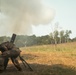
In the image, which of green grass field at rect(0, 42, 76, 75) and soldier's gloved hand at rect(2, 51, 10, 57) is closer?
soldier's gloved hand at rect(2, 51, 10, 57)

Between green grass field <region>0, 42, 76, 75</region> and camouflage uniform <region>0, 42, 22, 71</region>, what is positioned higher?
camouflage uniform <region>0, 42, 22, 71</region>

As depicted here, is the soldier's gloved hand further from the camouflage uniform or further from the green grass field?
the green grass field

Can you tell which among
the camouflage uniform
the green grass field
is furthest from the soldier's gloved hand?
the green grass field

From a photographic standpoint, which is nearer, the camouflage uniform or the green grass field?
the camouflage uniform

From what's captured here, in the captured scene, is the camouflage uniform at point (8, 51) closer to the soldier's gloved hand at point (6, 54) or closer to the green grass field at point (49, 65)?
the soldier's gloved hand at point (6, 54)

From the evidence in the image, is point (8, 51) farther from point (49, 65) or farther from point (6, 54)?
point (49, 65)

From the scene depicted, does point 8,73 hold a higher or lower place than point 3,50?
lower

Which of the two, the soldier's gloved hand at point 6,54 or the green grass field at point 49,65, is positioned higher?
the soldier's gloved hand at point 6,54

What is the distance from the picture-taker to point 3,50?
12.9 meters

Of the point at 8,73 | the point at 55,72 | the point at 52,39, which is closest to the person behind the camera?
the point at 8,73

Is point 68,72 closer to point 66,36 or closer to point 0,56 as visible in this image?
point 0,56

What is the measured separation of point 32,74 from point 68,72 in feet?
8.72

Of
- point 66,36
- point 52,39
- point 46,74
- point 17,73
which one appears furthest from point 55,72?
point 66,36

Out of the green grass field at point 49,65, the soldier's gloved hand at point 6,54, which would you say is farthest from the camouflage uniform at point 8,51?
the green grass field at point 49,65
